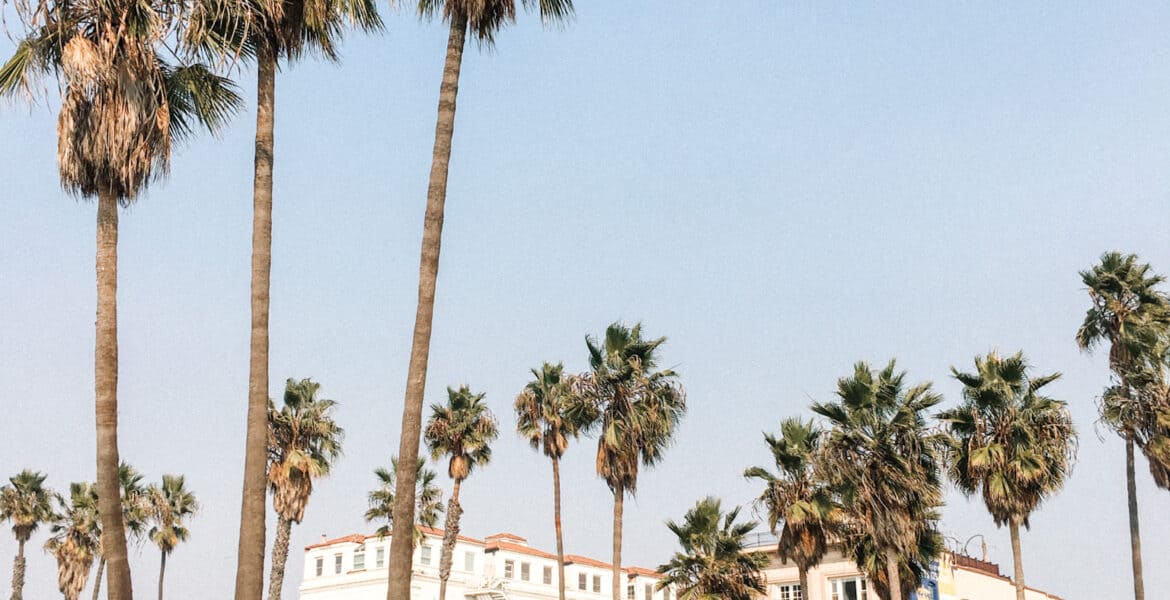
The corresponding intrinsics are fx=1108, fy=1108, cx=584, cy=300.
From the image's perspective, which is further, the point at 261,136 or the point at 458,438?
the point at 458,438


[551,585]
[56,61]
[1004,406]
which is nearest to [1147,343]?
[1004,406]

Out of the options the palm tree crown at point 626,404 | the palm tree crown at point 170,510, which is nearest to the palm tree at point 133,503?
the palm tree crown at point 170,510

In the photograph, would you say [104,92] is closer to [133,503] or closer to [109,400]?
[109,400]

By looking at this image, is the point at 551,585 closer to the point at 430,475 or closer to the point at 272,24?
the point at 430,475

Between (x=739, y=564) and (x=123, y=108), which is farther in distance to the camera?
(x=739, y=564)

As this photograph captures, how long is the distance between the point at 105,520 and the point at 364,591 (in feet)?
225

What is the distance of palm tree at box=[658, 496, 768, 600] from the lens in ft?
131

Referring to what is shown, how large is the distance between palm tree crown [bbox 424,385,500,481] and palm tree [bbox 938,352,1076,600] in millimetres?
27228

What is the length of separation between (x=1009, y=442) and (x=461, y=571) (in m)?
54.4

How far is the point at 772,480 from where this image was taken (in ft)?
132

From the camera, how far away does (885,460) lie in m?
37.1

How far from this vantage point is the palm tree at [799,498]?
38688 millimetres

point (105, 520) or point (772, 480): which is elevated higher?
point (772, 480)

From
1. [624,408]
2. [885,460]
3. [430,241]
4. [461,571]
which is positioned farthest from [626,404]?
[461,571]
